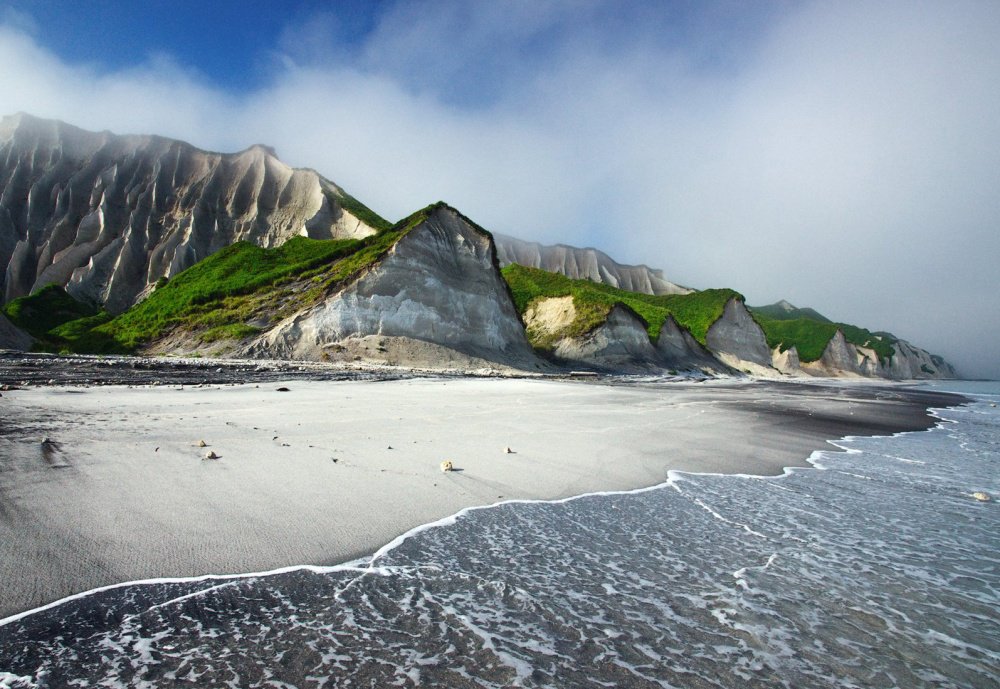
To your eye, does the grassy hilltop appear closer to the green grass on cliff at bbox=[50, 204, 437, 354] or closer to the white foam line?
the green grass on cliff at bbox=[50, 204, 437, 354]

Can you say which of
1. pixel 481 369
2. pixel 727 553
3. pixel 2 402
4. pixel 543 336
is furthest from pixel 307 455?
pixel 543 336

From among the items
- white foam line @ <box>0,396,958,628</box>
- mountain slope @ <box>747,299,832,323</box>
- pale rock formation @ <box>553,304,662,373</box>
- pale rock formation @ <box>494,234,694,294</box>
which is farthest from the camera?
mountain slope @ <box>747,299,832,323</box>

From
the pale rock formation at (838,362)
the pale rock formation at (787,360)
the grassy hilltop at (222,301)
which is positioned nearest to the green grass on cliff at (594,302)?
the grassy hilltop at (222,301)

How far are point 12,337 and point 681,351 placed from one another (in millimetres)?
52200

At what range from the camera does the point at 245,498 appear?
3.21m

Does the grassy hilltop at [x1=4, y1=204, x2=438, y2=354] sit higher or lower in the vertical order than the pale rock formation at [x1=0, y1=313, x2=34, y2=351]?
higher

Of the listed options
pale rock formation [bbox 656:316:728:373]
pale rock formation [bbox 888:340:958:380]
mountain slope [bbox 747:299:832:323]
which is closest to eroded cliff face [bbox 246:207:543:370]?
pale rock formation [bbox 656:316:728:373]

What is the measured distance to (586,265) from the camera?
4990 inches

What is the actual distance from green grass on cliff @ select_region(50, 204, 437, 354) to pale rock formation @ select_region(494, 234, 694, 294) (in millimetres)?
92077

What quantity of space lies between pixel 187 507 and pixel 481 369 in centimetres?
2355

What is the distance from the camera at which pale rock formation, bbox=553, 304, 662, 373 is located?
132 feet

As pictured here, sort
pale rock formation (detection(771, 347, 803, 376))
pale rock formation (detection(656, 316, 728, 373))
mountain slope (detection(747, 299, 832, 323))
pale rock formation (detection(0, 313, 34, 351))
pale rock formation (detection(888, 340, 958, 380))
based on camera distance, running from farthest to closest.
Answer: mountain slope (detection(747, 299, 832, 323)) → pale rock formation (detection(888, 340, 958, 380)) → pale rock formation (detection(771, 347, 803, 376)) → pale rock formation (detection(656, 316, 728, 373)) → pale rock formation (detection(0, 313, 34, 351))

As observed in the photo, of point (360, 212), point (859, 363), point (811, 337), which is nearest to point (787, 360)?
point (811, 337)

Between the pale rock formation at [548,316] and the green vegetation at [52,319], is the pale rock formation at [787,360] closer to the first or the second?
the pale rock formation at [548,316]
